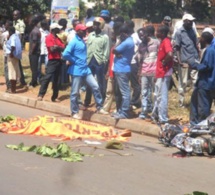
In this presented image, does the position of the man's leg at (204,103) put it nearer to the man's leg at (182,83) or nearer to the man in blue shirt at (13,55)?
the man's leg at (182,83)

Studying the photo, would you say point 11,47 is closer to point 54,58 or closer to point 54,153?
point 54,58

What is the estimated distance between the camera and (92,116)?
1318 centimetres

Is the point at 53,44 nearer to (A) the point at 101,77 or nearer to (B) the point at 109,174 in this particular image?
(A) the point at 101,77

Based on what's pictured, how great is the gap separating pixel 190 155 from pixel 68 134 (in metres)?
2.31

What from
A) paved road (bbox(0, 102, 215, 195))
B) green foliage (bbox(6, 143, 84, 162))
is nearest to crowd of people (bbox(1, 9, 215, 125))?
paved road (bbox(0, 102, 215, 195))


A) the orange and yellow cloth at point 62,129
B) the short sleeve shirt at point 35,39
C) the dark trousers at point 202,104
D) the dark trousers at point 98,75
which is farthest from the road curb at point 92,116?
the short sleeve shirt at point 35,39

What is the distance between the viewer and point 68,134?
36.0ft

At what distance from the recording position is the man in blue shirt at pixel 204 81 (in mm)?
10664

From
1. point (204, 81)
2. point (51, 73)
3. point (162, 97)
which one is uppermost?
point (204, 81)

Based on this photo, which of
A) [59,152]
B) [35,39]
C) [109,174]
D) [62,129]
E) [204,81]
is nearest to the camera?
[109,174]

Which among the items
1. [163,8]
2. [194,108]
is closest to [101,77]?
[194,108]

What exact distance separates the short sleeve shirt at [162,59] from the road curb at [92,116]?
99 centimetres

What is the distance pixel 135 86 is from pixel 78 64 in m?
1.45

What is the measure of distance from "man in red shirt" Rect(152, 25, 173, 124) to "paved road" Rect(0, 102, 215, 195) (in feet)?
5.51
